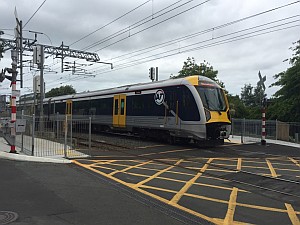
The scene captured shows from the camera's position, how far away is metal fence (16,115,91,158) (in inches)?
533

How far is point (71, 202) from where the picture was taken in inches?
261

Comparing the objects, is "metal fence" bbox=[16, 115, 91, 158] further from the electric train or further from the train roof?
the train roof

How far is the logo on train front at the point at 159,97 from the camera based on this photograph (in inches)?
717

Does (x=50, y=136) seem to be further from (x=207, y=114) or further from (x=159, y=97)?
(x=207, y=114)

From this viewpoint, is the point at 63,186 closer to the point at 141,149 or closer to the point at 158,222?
the point at 158,222

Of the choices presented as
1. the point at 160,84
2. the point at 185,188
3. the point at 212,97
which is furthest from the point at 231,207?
the point at 160,84

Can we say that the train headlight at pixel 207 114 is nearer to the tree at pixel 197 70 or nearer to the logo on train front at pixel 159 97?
the logo on train front at pixel 159 97

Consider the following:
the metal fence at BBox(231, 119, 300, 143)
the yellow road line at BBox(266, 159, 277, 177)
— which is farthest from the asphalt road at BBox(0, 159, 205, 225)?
the metal fence at BBox(231, 119, 300, 143)

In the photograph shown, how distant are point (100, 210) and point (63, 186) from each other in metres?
2.21

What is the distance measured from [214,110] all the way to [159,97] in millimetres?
3224

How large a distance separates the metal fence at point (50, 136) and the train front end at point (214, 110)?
18.1ft

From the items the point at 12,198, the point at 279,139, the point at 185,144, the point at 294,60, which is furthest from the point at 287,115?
the point at 12,198

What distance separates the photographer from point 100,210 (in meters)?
6.17

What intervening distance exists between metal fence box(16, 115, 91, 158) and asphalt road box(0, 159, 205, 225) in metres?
3.88
